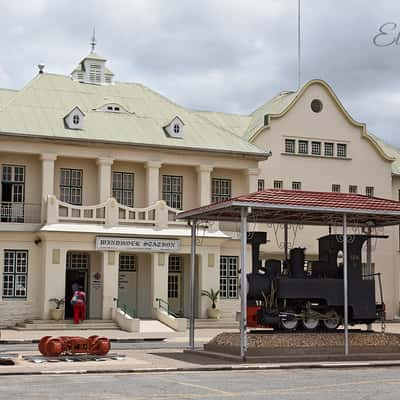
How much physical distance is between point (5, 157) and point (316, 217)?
18299 millimetres

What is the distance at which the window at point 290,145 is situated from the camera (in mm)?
45375

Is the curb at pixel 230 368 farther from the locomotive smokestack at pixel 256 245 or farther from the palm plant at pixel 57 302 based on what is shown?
the palm plant at pixel 57 302

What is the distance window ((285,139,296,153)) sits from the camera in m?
45.4

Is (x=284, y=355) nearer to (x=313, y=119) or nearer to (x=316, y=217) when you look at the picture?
(x=316, y=217)

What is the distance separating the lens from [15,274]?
123 feet

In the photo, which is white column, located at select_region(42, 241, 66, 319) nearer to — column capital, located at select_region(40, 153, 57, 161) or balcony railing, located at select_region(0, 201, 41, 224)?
balcony railing, located at select_region(0, 201, 41, 224)

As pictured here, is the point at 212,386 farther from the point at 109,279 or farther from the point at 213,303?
the point at 213,303

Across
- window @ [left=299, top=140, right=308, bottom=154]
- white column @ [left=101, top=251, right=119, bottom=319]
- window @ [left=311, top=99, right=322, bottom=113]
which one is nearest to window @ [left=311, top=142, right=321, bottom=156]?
window @ [left=299, top=140, right=308, bottom=154]

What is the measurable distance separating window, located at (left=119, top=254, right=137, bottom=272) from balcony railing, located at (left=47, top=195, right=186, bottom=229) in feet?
7.95

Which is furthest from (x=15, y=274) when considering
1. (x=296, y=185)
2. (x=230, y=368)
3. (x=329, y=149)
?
(x=230, y=368)

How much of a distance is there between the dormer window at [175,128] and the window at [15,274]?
910cm

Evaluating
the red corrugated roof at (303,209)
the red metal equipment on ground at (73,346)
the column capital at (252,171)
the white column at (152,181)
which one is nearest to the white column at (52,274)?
the white column at (152,181)

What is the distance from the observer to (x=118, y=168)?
40719 mm

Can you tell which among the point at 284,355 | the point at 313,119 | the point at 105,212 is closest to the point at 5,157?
the point at 105,212
